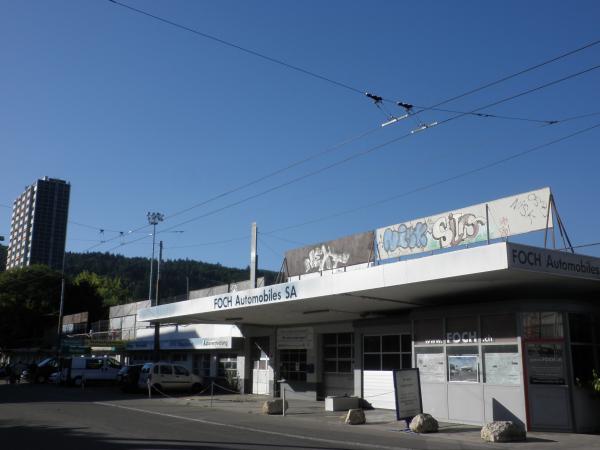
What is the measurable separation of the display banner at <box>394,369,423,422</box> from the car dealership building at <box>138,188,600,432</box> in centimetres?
149

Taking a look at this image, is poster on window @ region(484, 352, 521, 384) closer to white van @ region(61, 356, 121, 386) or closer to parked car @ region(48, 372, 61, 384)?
white van @ region(61, 356, 121, 386)

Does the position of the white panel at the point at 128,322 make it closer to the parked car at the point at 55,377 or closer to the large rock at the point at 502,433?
the parked car at the point at 55,377

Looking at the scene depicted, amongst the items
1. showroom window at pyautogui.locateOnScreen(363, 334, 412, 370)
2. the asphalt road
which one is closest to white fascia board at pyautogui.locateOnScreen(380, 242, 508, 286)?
the asphalt road

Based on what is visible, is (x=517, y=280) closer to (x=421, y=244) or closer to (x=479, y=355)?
(x=479, y=355)

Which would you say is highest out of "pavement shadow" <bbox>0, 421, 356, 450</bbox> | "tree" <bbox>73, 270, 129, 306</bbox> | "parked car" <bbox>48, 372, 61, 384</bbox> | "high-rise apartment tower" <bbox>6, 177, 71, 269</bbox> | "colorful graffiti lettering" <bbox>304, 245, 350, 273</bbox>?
"high-rise apartment tower" <bbox>6, 177, 71, 269</bbox>

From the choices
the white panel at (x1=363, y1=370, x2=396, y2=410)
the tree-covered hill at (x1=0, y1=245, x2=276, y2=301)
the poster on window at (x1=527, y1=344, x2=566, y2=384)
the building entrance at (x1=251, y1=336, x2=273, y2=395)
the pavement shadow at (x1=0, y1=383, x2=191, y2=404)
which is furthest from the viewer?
the tree-covered hill at (x1=0, y1=245, x2=276, y2=301)

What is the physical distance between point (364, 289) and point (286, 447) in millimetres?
5854

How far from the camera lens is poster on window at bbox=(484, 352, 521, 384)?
16.5 metres

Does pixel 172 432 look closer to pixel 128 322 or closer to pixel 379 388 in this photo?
pixel 379 388

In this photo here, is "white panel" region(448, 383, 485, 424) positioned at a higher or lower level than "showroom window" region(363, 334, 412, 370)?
lower

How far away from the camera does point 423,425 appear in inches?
627

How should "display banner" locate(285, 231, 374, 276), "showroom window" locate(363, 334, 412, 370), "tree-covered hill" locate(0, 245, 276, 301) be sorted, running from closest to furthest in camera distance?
"showroom window" locate(363, 334, 412, 370), "display banner" locate(285, 231, 374, 276), "tree-covered hill" locate(0, 245, 276, 301)

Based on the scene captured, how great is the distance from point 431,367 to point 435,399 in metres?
0.94

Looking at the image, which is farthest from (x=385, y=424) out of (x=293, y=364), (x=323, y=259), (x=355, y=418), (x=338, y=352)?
(x=293, y=364)
